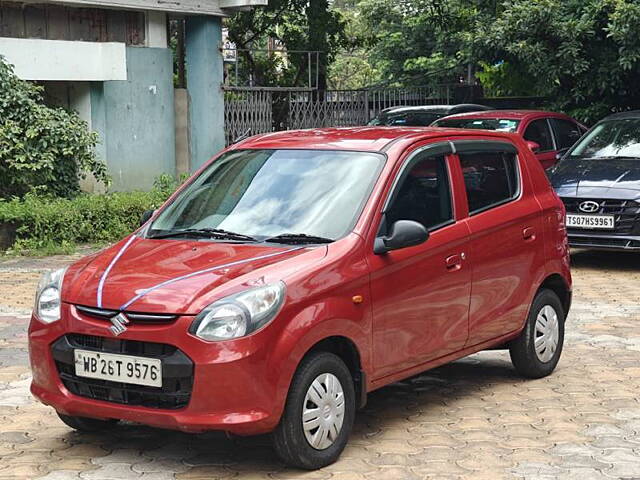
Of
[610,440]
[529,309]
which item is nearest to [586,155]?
[529,309]

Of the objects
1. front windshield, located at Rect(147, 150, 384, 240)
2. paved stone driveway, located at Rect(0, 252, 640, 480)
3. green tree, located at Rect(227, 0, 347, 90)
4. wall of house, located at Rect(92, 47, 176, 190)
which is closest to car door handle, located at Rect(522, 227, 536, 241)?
paved stone driveway, located at Rect(0, 252, 640, 480)

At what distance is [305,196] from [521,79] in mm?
17052

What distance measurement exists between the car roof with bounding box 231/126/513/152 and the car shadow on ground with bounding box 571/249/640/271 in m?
6.46

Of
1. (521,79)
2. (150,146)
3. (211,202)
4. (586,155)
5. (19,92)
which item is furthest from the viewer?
(521,79)

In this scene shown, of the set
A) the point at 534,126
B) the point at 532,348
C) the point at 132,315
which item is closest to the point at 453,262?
the point at 532,348

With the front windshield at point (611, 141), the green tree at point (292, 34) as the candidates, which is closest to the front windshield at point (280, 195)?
the front windshield at point (611, 141)

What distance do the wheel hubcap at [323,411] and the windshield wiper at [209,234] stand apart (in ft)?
3.14

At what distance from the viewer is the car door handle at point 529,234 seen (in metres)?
7.62

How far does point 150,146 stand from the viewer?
19562mm

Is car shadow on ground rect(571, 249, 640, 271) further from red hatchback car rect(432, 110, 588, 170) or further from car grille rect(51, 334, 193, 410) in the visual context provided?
car grille rect(51, 334, 193, 410)

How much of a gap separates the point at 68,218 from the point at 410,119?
6.28m

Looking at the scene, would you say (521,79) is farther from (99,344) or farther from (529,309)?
(99,344)

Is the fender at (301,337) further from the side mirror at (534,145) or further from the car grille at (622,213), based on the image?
the side mirror at (534,145)

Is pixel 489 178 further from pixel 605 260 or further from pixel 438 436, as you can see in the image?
pixel 605 260
